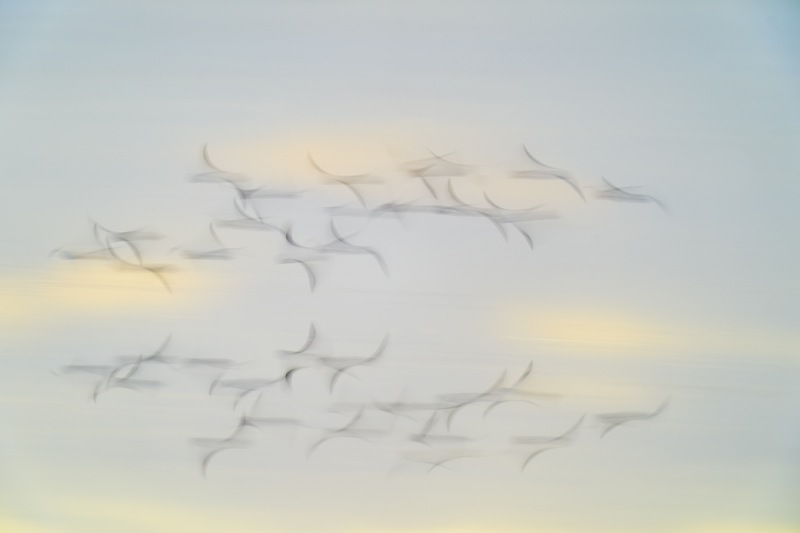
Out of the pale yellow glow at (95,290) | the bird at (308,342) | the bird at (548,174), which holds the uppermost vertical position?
the bird at (548,174)

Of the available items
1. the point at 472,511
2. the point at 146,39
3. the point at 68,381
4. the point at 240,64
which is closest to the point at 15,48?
the point at 146,39

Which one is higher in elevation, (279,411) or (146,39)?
(146,39)

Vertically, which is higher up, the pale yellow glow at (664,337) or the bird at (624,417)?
the pale yellow glow at (664,337)

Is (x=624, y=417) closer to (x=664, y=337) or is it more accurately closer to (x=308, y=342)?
(x=664, y=337)

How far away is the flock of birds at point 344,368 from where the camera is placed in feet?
1.88

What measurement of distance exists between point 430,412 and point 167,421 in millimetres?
327

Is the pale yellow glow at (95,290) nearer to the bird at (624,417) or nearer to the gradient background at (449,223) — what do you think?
the gradient background at (449,223)

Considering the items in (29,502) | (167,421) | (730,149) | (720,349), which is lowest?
(29,502)

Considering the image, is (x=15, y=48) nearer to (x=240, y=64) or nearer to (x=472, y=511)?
(x=240, y=64)

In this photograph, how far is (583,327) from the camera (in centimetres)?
58

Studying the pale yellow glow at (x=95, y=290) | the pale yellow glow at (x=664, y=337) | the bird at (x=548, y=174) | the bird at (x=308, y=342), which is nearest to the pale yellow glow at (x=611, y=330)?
the pale yellow glow at (x=664, y=337)

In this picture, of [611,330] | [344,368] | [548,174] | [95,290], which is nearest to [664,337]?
[611,330]

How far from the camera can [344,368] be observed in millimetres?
580

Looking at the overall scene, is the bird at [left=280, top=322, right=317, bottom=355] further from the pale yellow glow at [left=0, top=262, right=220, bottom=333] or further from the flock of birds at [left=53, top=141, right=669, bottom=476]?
the pale yellow glow at [left=0, top=262, right=220, bottom=333]
